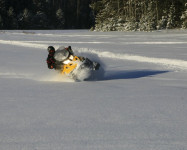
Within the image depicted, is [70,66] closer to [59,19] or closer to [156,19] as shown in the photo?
[156,19]

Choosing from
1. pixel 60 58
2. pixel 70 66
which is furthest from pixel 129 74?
pixel 60 58

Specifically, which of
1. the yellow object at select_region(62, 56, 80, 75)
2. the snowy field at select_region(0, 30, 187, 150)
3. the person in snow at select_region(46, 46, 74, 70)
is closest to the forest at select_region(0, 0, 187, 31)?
the person in snow at select_region(46, 46, 74, 70)

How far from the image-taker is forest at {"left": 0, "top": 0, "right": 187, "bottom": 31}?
44.6 metres

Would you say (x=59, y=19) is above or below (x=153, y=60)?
below

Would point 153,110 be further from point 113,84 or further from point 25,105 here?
point 113,84

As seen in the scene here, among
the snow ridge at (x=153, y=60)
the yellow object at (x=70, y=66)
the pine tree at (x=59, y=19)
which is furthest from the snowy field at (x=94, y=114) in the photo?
the pine tree at (x=59, y=19)

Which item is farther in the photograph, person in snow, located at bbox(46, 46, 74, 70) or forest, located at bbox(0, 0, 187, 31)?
forest, located at bbox(0, 0, 187, 31)

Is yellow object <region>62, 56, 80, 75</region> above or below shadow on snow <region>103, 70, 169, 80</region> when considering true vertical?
above

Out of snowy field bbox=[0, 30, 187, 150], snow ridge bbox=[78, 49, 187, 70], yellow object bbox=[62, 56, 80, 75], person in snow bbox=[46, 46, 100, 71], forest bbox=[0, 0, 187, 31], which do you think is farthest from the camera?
forest bbox=[0, 0, 187, 31]

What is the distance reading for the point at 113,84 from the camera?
25.8ft

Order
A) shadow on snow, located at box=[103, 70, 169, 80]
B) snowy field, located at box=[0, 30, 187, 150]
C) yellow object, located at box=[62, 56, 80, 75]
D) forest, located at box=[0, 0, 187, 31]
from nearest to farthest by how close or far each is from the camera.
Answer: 1. snowy field, located at box=[0, 30, 187, 150]
2. yellow object, located at box=[62, 56, 80, 75]
3. shadow on snow, located at box=[103, 70, 169, 80]
4. forest, located at box=[0, 0, 187, 31]

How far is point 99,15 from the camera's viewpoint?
193 feet

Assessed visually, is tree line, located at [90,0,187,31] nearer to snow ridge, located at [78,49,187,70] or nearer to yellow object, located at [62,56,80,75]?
snow ridge, located at [78,49,187,70]

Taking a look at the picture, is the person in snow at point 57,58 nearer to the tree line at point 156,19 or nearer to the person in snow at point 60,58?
the person in snow at point 60,58
